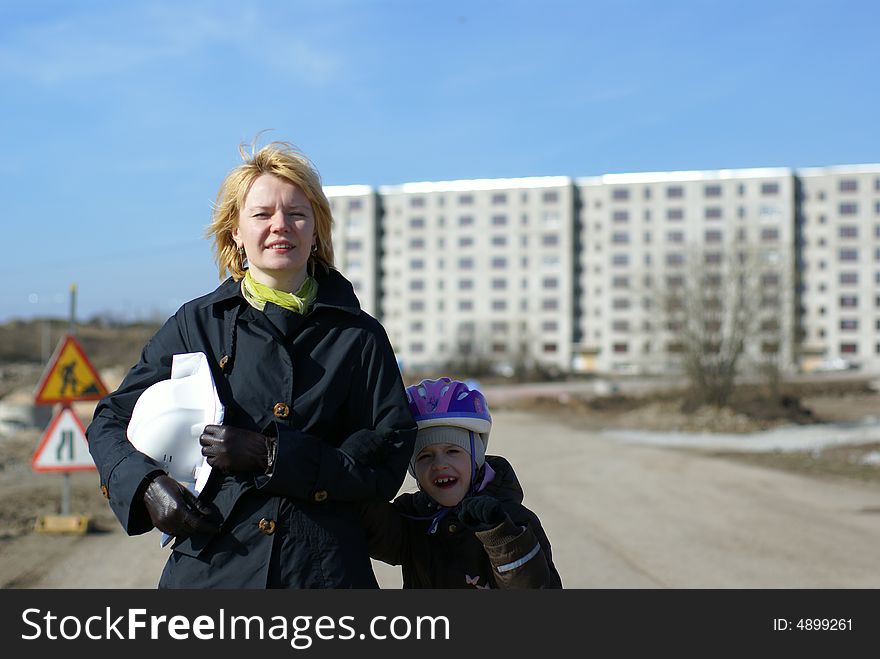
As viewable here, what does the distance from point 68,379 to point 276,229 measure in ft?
24.1

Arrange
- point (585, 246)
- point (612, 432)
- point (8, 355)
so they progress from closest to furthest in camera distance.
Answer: point (612, 432) < point (8, 355) < point (585, 246)

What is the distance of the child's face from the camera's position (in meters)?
3.00

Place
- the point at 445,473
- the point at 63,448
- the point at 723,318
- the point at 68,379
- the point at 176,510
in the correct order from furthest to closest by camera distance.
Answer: the point at 723,318 → the point at 68,379 → the point at 63,448 → the point at 445,473 → the point at 176,510

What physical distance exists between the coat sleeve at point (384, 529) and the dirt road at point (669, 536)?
468 cm

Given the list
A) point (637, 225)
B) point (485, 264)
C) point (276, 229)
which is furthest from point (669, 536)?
point (485, 264)

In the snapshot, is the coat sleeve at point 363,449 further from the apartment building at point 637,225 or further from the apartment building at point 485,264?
the apartment building at point 485,264

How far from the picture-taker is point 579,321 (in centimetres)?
9562

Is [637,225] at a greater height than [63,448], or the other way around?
[637,225]

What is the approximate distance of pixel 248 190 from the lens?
270cm

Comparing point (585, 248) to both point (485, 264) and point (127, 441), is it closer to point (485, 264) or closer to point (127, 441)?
point (485, 264)

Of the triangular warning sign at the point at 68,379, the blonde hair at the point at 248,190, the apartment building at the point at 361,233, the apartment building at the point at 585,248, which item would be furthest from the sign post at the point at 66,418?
the apartment building at the point at 361,233
